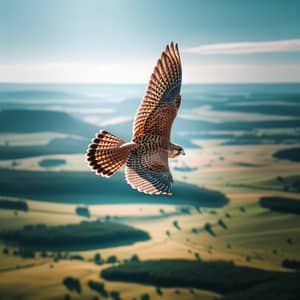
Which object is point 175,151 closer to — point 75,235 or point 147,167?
point 147,167

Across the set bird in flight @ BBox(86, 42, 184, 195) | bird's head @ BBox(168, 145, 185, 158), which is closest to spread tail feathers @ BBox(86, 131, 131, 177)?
bird in flight @ BBox(86, 42, 184, 195)

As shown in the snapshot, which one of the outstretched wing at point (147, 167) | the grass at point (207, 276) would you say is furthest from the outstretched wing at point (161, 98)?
the grass at point (207, 276)

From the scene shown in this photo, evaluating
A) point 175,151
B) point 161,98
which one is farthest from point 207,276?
point 175,151

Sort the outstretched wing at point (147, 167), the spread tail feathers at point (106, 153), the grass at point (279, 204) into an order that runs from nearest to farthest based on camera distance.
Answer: the outstretched wing at point (147, 167)
the spread tail feathers at point (106, 153)
the grass at point (279, 204)

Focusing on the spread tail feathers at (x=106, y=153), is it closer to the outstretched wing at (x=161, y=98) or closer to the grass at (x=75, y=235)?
the outstretched wing at (x=161, y=98)

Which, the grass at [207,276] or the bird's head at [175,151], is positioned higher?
the bird's head at [175,151]

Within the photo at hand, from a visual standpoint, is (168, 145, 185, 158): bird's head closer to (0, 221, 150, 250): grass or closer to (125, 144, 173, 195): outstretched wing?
(125, 144, 173, 195): outstretched wing
